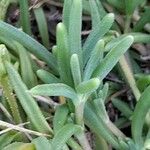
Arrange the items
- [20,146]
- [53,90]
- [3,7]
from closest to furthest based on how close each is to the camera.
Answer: [53,90]
[20,146]
[3,7]

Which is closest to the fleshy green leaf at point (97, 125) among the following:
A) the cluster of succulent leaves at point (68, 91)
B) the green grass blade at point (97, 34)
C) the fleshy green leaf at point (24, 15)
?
the cluster of succulent leaves at point (68, 91)

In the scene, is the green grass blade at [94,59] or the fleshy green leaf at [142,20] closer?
the green grass blade at [94,59]

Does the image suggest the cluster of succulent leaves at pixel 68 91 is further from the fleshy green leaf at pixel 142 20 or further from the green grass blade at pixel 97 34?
the fleshy green leaf at pixel 142 20

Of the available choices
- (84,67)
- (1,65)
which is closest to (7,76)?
(1,65)

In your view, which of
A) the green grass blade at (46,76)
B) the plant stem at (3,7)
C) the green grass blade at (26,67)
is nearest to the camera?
the green grass blade at (46,76)

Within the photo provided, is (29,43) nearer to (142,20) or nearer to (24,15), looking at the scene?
(24,15)

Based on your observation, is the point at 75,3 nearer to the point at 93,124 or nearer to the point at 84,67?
the point at 84,67

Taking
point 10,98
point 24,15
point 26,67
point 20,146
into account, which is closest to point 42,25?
point 24,15
